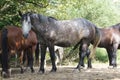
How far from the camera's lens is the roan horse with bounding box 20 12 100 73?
12.1m

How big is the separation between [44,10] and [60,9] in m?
0.99

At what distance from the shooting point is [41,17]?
40.3 feet

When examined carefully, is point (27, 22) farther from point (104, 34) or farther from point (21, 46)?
point (104, 34)

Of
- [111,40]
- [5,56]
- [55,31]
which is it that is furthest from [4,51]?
[111,40]

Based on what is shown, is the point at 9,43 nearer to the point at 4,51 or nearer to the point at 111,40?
the point at 4,51

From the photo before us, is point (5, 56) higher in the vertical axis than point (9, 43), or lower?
lower

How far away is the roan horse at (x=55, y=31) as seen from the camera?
476 inches

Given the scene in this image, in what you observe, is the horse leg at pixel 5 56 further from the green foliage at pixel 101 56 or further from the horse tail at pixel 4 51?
the green foliage at pixel 101 56

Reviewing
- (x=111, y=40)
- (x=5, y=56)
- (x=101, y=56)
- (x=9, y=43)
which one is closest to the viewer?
(x=5, y=56)

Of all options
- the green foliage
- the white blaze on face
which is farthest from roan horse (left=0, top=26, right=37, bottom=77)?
the green foliage

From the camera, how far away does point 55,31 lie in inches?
492

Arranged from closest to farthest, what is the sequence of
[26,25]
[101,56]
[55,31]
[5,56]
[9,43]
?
[5,56], [26,25], [9,43], [55,31], [101,56]

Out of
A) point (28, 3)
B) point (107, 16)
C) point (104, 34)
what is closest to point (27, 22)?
point (104, 34)

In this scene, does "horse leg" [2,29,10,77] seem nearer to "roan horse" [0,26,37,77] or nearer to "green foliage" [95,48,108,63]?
"roan horse" [0,26,37,77]
